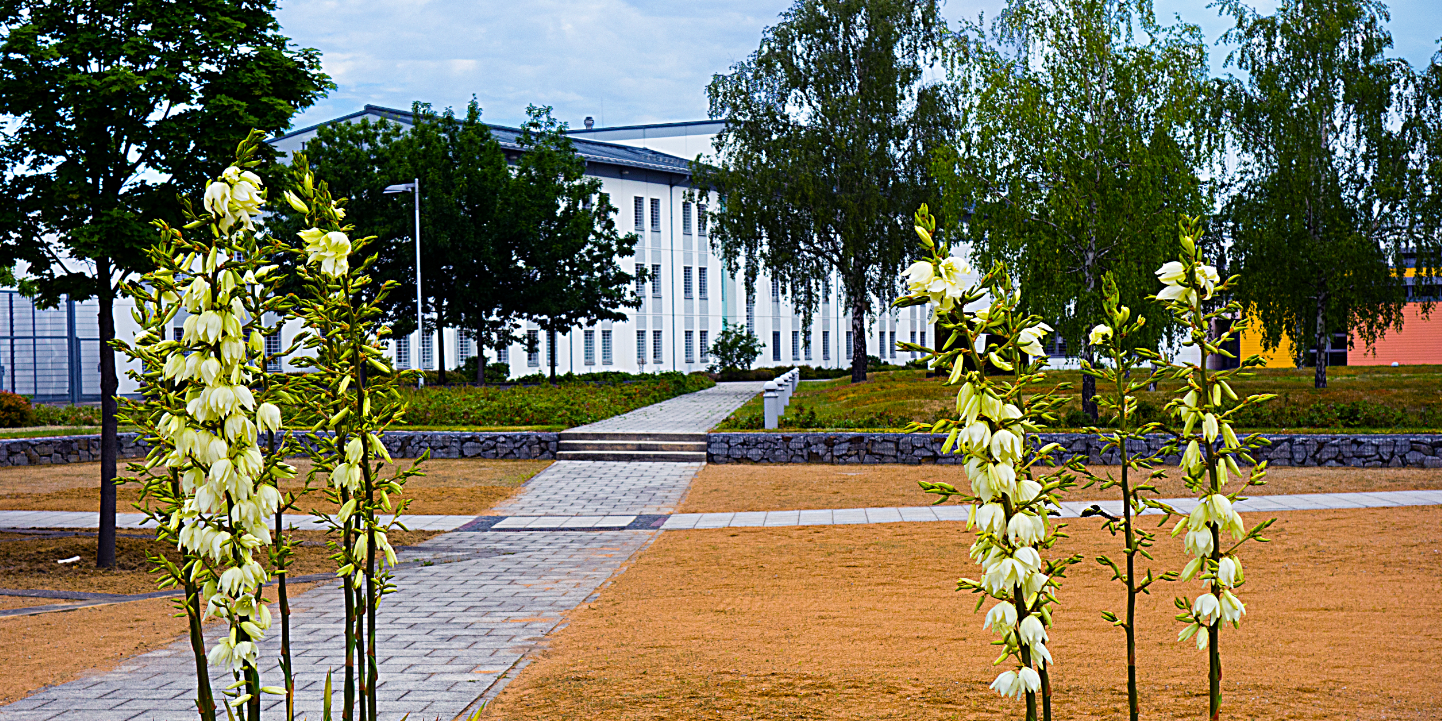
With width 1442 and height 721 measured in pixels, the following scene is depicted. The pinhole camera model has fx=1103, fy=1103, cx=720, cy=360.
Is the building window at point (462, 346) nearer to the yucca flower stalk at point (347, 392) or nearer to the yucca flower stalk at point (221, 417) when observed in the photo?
the yucca flower stalk at point (347, 392)

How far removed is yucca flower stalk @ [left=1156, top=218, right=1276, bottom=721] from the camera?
2.83m

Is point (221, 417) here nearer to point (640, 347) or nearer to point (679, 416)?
point (679, 416)

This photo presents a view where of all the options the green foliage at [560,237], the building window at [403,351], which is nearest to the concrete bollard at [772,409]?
the green foliage at [560,237]

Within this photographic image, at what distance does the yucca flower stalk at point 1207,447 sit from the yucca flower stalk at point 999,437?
0.42 m

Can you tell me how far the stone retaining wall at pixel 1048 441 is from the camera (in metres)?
19.3

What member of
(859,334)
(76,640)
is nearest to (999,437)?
(76,640)

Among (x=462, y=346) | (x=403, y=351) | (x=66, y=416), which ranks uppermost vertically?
(x=462, y=346)

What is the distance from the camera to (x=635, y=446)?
2309 centimetres

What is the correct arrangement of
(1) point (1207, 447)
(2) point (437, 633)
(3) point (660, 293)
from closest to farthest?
1. (1) point (1207, 447)
2. (2) point (437, 633)
3. (3) point (660, 293)

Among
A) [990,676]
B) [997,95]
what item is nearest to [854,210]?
[997,95]

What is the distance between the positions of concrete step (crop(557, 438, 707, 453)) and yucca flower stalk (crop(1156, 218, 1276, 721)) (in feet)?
64.6

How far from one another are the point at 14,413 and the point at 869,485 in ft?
78.7

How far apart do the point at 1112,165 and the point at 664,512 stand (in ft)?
46.5

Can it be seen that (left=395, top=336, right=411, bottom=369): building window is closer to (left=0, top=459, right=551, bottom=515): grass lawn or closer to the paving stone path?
(left=0, top=459, right=551, bottom=515): grass lawn
